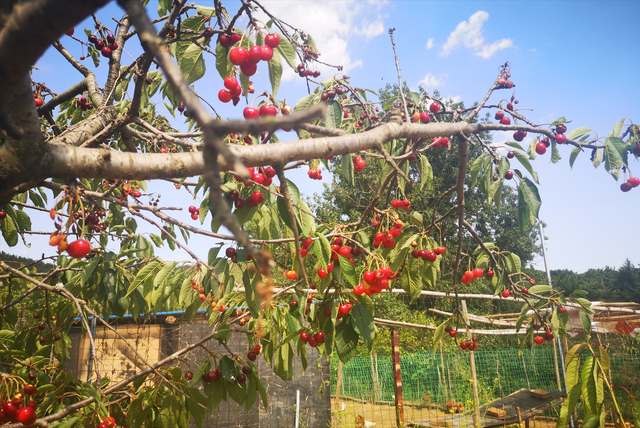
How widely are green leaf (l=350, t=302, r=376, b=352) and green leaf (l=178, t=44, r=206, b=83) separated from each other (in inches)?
47.4

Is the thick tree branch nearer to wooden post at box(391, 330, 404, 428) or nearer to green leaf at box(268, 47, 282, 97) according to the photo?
green leaf at box(268, 47, 282, 97)

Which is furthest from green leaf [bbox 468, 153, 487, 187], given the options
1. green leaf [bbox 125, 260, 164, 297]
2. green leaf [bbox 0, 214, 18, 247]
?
green leaf [bbox 0, 214, 18, 247]

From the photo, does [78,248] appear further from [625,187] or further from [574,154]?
[625,187]

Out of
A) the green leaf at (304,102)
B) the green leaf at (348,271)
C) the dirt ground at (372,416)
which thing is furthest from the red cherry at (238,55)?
the dirt ground at (372,416)

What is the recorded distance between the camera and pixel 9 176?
719mm

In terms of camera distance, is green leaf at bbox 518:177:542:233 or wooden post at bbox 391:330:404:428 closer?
green leaf at bbox 518:177:542:233

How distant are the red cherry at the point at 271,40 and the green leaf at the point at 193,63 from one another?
1.02ft

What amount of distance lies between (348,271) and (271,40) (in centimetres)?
97

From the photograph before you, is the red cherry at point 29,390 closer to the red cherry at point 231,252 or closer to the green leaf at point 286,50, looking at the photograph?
the red cherry at point 231,252

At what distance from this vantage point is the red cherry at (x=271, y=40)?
1.16 m

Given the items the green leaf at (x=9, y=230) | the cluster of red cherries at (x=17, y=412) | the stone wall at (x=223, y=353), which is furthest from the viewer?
the stone wall at (x=223, y=353)

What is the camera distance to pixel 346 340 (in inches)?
65.4

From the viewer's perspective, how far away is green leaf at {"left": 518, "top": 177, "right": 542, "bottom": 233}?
1511 millimetres

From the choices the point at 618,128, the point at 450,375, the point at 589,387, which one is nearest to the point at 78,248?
the point at 589,387
